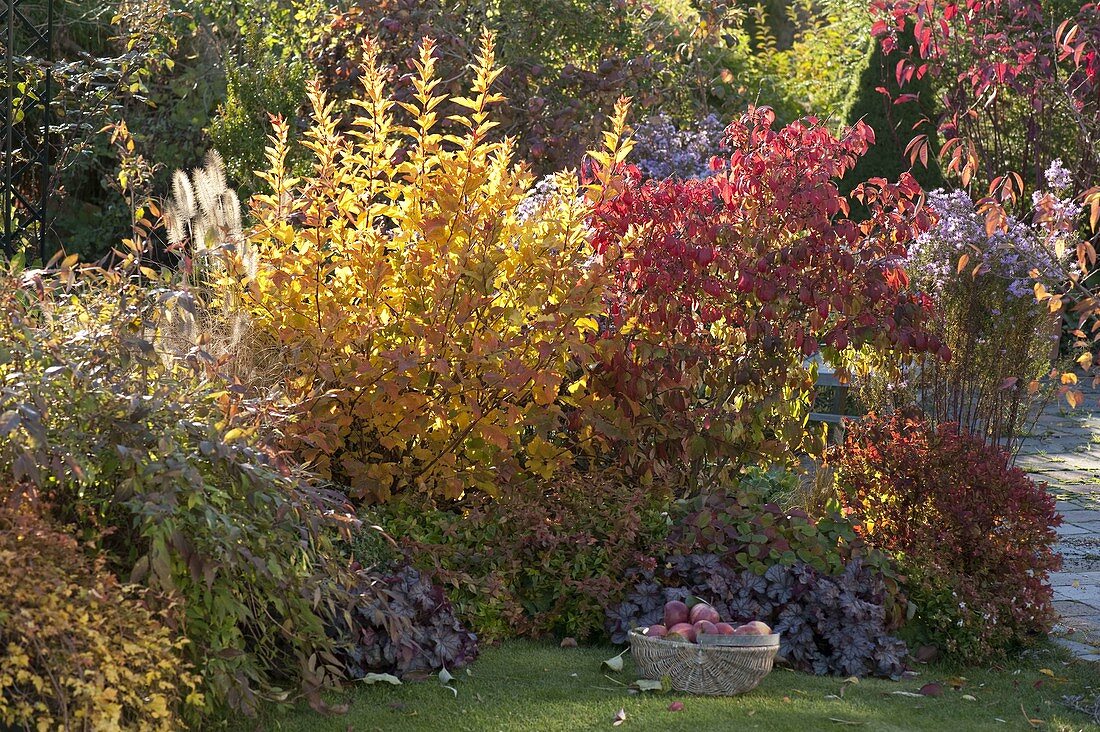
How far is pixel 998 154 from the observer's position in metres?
12.5

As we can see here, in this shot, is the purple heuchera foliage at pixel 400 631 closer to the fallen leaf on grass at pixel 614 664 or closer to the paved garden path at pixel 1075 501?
the fallen leaf on grass at pixel 614 664

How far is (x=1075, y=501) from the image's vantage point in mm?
7051

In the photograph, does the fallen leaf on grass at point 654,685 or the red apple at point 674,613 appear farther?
the red apple at point 674,613

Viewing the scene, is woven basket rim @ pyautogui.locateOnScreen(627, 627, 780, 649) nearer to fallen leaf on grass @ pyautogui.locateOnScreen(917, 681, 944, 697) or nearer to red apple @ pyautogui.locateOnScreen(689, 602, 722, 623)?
red apple @ pyautogui.locateOnScreen(689, 602, 722, 623)

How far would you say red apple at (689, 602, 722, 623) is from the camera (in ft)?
12.6

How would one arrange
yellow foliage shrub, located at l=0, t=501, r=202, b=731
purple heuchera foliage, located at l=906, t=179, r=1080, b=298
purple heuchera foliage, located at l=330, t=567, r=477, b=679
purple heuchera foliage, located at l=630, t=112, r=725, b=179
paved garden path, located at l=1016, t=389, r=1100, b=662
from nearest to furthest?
yellow foliage shrub, located at l=0, t=501, r=202, b=731 → purple heuchera foliage, located at l=330, t=567, r=477, b=679 → paved garden path, located at l=1016, t=389, r=1100, b=662 → purple heuchera foliage, located at l=906, t=179, r=1080, b=298 → purple heuchera foliage, located at l=630, t=112, r=725, b=179

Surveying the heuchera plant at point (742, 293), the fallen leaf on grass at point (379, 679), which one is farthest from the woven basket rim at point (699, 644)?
the heuchera plant at point (742, 293)

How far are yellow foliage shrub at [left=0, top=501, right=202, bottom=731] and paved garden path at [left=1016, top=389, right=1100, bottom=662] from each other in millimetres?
3267

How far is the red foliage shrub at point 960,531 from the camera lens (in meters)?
4.32

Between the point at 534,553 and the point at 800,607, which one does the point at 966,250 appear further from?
the point at 534,553

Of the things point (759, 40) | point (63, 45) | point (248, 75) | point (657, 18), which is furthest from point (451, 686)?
point (759, 40)

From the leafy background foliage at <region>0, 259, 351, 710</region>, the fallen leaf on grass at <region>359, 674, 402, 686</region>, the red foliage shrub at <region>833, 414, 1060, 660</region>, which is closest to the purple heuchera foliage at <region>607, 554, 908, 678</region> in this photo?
the red foliage shrub at <region>833, 414, 1060, 660</region>

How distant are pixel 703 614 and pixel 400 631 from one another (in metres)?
0.97

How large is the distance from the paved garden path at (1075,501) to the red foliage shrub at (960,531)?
34 centimetres
